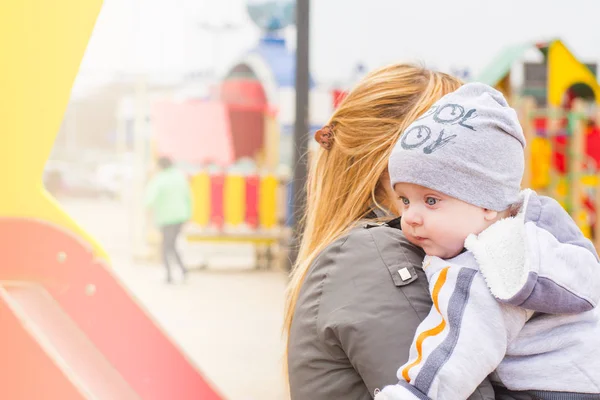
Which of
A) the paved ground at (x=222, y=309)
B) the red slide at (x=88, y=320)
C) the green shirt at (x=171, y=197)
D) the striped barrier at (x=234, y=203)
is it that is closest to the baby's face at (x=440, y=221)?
the red slide at (x=88, y=320)

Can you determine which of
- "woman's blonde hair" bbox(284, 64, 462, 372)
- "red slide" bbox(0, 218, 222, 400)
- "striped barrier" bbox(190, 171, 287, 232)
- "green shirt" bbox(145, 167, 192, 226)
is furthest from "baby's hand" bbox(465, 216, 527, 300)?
"striped barrier" bbox(190, 171, 287, 232)

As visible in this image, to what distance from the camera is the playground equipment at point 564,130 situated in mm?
4195

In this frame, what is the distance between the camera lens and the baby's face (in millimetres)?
927

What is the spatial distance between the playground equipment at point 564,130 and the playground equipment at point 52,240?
10.6 ft

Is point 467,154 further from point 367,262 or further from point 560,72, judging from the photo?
point 560,72

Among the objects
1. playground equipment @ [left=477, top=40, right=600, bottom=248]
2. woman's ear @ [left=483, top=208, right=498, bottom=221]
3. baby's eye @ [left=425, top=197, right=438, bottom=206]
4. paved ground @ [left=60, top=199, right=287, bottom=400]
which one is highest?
baby's eye @ [left=425, top=197, right=438, bottom=206]

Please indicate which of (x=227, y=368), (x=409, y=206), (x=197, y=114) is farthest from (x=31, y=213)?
(x=197, y=114)

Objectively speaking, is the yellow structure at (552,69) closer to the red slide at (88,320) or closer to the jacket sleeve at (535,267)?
the red slide at (88,320)

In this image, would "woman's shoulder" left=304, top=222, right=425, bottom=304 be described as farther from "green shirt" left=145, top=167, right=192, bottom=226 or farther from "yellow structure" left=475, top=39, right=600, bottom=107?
"green shirt" left=145, top=167, right=192, bottom=226

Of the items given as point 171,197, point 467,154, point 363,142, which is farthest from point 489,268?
point 171,197

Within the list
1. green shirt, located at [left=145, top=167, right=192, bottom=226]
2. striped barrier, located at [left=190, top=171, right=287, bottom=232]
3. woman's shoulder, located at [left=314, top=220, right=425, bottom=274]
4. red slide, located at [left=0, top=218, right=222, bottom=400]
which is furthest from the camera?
striped barrier, located at [left=190, top=171, right=287, bottom=232]

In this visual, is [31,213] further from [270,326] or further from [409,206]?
[270,326]

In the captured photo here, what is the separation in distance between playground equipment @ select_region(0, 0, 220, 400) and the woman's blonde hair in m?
0.36

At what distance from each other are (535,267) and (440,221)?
13 centimetres
